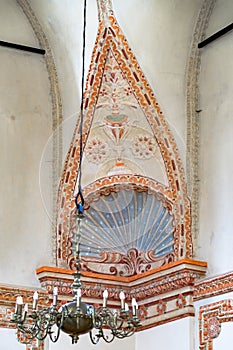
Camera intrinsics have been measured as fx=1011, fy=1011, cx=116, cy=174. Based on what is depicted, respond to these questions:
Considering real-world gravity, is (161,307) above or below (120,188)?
below

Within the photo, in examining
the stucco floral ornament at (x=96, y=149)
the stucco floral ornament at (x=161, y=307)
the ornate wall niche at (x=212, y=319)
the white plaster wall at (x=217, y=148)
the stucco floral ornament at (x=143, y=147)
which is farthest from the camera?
the stucco floral ornament at (x=96, y=149)

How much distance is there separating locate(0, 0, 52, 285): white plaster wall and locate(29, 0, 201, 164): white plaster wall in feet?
0.97

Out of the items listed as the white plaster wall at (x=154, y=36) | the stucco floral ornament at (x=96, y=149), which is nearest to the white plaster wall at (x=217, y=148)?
the white plaster wall at (x=154, y=36)

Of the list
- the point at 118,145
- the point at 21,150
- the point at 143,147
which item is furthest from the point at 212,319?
the point at 21,150

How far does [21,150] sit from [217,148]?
1801mm

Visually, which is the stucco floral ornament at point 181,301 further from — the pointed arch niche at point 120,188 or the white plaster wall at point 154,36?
the white plaster wall at point 154,36

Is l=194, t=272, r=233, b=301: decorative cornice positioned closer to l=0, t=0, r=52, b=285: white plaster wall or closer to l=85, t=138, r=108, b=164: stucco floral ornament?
l=0, t=0, r=52, b=285: white plaster wall

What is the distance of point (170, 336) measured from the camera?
28.4ft

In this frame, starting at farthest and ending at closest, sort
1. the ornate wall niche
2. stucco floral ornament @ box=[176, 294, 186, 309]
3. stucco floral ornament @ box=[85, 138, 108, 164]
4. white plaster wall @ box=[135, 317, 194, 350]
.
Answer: stucco floral ornament @ box=[85, 138, 108, 164] < stucco floral ornament @ box=[176, 294, 186, 309] < white plaster wall @ box=[135, 317, 194, 350] < the ornate wall niche

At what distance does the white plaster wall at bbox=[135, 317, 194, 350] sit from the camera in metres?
8.45

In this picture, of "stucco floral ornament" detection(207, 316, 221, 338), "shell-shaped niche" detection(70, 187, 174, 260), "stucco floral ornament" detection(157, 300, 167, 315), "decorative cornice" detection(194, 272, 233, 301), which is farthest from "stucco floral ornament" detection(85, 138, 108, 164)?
"stucco floral ornament" detection(207, 316, 221, 338)

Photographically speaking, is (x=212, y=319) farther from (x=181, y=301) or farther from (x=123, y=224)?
(x=123, y=224)

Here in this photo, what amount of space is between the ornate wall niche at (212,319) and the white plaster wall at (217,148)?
0.96 ft

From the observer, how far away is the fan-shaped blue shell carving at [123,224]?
916 cm
